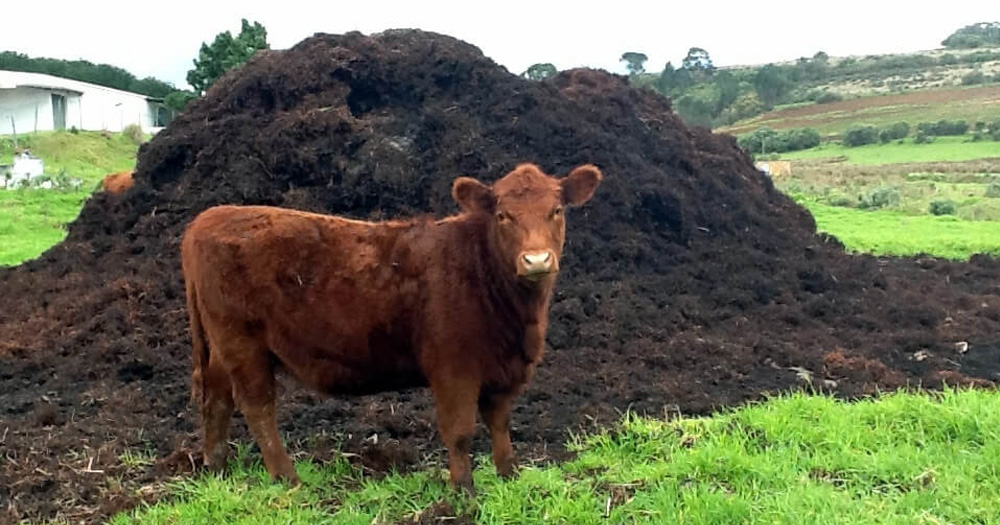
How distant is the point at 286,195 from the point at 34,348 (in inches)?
119

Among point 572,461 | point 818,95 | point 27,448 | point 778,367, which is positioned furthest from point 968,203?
point 818,95

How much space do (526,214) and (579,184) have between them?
61 cm

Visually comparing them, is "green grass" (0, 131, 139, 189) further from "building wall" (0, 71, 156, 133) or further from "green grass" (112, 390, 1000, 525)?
"green grass" (112, 390, 1000, 525)

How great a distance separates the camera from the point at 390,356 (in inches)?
211

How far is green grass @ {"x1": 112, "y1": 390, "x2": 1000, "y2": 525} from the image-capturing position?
4.58m

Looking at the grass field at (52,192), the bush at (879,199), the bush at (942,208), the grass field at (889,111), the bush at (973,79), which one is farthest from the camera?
the bush at (973,79)

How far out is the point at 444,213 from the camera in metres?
10.4

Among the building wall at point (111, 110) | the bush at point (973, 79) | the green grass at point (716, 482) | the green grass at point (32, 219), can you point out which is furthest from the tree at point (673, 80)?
the green grass at point (716, 482)

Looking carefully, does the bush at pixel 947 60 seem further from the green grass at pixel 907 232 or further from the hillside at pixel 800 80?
the green grass at pixel 907 232

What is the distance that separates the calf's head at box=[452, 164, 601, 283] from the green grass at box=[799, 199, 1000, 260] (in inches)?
443

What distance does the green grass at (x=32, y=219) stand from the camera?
15.2 metres

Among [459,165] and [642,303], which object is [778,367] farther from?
[459,165]

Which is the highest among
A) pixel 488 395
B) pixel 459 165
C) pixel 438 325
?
pixel 459 165

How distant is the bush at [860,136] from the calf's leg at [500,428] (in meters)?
47.9
